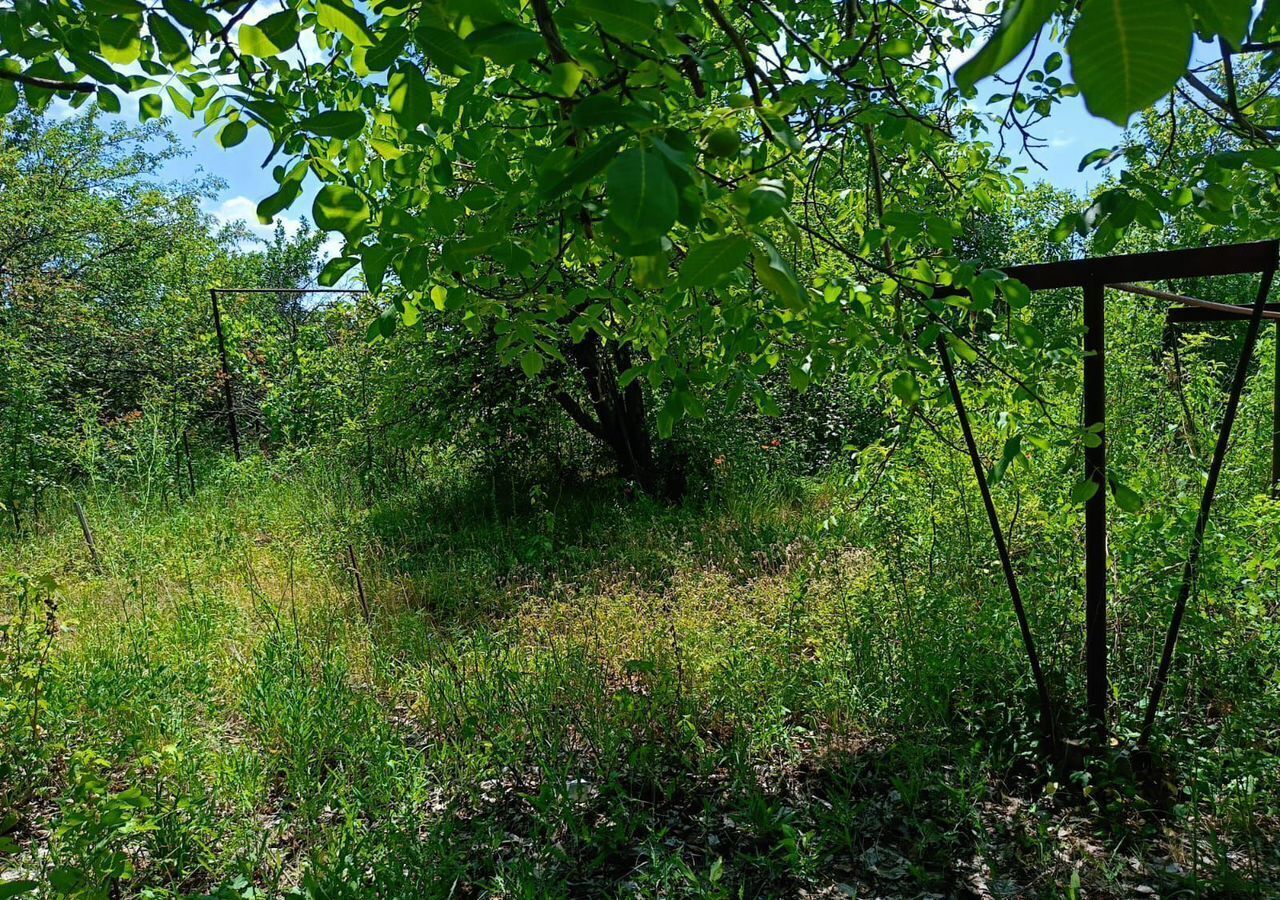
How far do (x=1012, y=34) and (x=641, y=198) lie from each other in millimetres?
274

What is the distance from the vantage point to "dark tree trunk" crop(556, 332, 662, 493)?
5941 mm

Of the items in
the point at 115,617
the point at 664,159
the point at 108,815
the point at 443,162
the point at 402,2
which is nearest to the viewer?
the point at 664,159

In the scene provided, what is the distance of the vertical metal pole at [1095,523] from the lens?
2047mm

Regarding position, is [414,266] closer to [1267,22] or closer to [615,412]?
[1267,22]

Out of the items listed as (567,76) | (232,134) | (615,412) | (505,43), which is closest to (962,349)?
(567,76)

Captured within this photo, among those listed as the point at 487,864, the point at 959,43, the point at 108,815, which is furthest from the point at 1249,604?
the point at 108,815

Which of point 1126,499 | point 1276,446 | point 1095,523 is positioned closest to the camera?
point 1126,499

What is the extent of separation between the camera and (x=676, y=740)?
256cm

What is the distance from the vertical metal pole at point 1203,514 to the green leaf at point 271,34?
2.19 m

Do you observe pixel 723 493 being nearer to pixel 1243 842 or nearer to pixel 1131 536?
pixel 1131 536

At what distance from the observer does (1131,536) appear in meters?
2.35

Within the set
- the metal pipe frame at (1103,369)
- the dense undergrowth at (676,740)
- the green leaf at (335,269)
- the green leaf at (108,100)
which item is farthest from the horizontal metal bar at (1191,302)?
the green leaf at (108,100)

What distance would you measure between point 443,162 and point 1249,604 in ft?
8.26

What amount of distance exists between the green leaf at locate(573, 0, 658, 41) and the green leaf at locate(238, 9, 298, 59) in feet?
2.06
